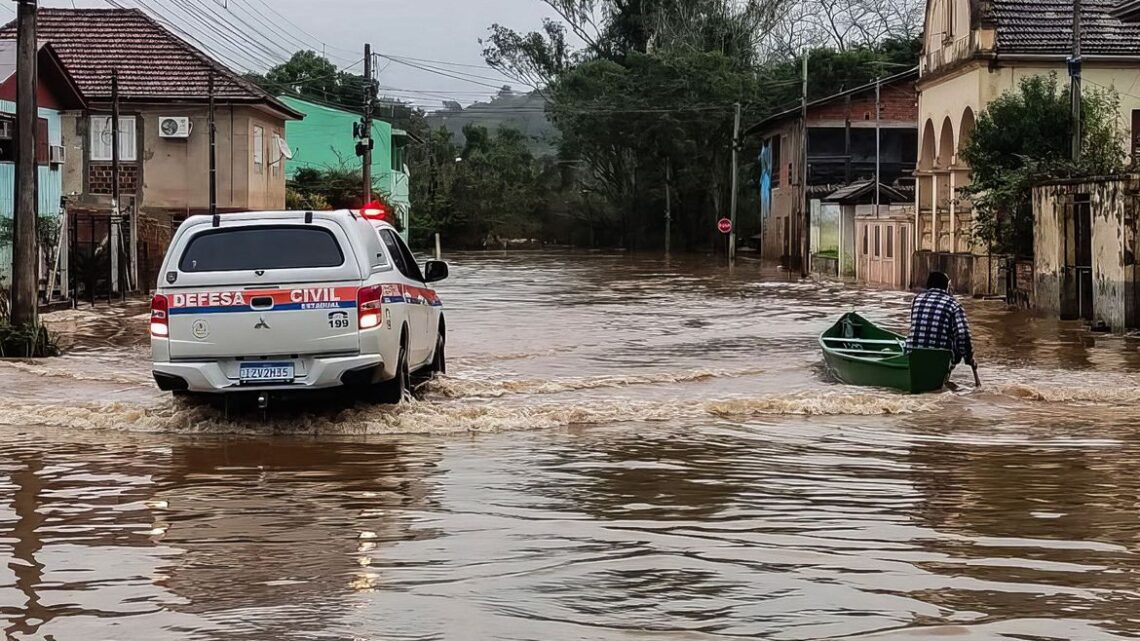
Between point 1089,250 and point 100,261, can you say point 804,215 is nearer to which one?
point 1089,250

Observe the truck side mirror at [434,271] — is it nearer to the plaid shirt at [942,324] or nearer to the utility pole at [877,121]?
the plaid shirt at [942,324]

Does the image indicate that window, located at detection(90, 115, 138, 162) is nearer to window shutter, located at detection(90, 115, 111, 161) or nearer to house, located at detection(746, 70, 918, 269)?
window shutter, located at detection(90, 115, 111, 161)

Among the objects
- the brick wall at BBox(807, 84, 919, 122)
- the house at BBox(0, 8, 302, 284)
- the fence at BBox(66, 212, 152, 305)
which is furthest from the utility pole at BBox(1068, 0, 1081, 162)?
the brick wall at BBox(807, 84, 919, 122)

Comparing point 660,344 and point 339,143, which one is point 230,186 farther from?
point 660,344

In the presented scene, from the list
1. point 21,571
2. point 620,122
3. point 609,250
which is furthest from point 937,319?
point 609,250

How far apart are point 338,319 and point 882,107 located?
166ft

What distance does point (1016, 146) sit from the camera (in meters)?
33.4

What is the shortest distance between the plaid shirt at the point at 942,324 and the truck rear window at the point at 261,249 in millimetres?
6853

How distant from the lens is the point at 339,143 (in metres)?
64.2

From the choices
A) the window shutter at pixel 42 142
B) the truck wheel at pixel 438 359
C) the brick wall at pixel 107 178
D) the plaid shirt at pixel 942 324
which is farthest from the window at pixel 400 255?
the brick wall at pixel 107 178

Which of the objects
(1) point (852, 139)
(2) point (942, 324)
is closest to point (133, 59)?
(1) point (852, 139)

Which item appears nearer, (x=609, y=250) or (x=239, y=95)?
(x=239, y=95)

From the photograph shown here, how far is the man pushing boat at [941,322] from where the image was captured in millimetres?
16797

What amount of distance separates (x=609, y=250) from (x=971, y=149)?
164ft
